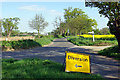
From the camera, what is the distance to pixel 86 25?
43594 millimetres

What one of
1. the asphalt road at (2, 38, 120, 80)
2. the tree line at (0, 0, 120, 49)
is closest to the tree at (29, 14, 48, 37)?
the tree line at (0, 0, 120, 49)

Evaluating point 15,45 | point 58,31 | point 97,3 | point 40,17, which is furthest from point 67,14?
point 97,3

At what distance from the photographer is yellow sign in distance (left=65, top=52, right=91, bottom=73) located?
7.06 metres

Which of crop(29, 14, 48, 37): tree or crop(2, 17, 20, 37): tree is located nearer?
crop(29, 14, 48, 37): tree

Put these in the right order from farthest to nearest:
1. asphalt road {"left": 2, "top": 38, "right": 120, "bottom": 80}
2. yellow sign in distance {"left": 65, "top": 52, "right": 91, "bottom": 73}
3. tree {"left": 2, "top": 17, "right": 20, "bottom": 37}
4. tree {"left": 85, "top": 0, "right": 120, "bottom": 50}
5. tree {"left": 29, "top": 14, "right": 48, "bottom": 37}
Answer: tree {"left": 2, "top": 17, "right": 20, "bottom": 37} < tree {"left": 29, "top": 14, "right": 48, "bottom": 37} < tree {"left": 85, "top": 0, "right": 120, "bottom": 50} < asphalt road {"left": 2, "top": 38, "right": 120, "bottom": 80} < yellow sign in distance {"left": 65, "top": 52, "right": 91, "bottom": 73}

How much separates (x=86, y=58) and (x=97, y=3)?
28.5 feet

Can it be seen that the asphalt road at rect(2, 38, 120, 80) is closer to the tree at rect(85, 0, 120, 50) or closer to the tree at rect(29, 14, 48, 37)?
the tree at rect(85, 0, 120, 50)

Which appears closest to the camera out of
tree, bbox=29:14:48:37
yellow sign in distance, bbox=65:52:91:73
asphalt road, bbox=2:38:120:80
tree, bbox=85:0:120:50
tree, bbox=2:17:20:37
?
yellow sign in distance, bbox=65:52:91:73

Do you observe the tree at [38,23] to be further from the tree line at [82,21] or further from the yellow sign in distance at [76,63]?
the yellow sign in distance at [76,63]

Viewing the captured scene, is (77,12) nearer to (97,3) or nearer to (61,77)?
(97,3)

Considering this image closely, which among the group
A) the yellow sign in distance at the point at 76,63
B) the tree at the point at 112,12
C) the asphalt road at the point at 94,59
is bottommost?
the asphalt road at the point at 94,59

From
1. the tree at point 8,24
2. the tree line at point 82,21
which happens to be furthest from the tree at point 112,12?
the tree at point 8,24

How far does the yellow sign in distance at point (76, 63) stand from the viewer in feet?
23.2

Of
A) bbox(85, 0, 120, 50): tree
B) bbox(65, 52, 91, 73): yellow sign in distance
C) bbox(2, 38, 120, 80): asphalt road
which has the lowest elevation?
bbox(2, 38, 120, 80): asphalt road
